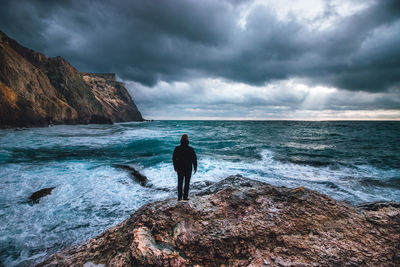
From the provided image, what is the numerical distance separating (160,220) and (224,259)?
1.20 m

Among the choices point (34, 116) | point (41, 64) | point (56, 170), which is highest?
point (41, 64)

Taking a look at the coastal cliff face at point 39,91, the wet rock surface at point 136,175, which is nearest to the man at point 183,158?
the wet rock surface at point 136,175

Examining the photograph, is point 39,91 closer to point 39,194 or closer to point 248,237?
point 39,194

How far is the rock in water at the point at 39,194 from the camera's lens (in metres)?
5.70

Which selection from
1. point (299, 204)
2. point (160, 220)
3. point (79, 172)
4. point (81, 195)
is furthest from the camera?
point (79, 172)

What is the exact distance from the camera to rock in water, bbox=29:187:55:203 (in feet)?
18.7

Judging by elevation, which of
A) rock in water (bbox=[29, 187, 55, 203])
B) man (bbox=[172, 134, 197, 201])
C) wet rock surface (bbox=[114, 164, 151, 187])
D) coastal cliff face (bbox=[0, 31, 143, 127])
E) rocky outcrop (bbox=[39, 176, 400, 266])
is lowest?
wet rock surface (bbox=[114, 164, 151, 187])

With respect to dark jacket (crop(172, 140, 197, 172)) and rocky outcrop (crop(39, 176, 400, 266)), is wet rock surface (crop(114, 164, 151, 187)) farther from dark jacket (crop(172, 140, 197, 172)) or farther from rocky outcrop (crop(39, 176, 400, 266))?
rocky outcrop (crop(39, 176, 400, 266))

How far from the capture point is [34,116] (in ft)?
99.5

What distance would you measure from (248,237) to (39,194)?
7.43 metres

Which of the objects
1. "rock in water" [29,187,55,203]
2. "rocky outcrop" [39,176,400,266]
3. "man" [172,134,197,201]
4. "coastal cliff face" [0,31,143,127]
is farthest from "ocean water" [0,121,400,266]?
"coastal cliff face" [0,31,143,127]

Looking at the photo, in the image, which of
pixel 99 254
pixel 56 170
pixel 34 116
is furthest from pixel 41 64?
pixel 99 254

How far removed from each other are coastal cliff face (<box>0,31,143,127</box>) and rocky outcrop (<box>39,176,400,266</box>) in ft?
116

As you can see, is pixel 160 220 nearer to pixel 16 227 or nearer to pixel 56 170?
pixel 16 227
